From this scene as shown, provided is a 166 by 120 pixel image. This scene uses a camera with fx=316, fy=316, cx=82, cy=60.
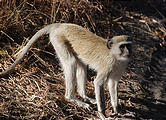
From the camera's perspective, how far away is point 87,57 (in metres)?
5.65

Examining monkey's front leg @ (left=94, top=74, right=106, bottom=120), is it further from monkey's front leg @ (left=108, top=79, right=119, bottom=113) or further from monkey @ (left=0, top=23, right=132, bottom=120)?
monkey's front leg @ (left=108, top=79, right=119, bottom=113)

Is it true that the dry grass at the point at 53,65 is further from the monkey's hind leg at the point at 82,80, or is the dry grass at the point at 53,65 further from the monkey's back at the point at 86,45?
the monkey's back at the point at 86,45

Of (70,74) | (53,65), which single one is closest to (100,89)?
(70,74)

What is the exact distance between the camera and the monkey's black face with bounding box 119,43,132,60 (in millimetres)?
5118

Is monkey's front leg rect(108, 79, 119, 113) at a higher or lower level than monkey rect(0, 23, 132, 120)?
lower

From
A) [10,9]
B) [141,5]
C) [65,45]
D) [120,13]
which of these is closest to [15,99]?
[65,45]

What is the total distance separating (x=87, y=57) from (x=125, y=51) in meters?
0.78

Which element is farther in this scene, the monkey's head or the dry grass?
the dry grass

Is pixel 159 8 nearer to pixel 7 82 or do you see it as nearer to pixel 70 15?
pixel 70 15

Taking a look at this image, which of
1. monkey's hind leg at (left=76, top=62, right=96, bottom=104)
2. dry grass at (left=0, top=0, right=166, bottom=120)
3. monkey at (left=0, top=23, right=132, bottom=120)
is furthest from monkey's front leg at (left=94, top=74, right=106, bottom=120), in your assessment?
monkey's hind leg at (left=76, top=62, right=96, bottom=104)

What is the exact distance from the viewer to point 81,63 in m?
5.92

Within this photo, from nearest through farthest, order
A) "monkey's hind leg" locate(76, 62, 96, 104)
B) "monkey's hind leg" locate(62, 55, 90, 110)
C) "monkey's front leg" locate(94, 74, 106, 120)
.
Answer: "monkey's front leg" locate(94, 74, 106, 120)
"monkey's hind leg" locate(62, 55, 90, 110)
"monkey's hind leg" locate(76, 62, 96, 104)

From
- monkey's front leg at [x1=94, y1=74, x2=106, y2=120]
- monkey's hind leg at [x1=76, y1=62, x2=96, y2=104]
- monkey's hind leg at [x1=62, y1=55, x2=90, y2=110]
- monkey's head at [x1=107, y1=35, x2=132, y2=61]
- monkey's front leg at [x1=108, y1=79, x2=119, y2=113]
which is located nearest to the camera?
monkey's head at [x1=107, y1=35, x2=132, y2=61]

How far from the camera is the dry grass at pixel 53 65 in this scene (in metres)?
5.61
